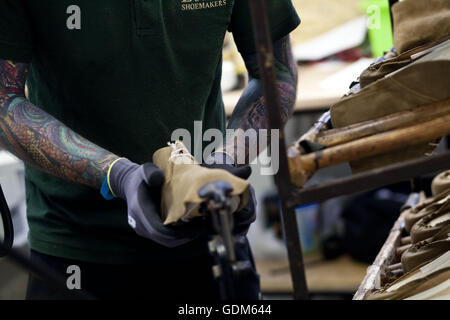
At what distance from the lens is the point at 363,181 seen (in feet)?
→ 2.57

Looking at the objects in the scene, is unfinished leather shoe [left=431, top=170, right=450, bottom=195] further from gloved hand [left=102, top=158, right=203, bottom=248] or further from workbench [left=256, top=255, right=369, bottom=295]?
workbench [left=256, top=255, right=369, bottom=295]

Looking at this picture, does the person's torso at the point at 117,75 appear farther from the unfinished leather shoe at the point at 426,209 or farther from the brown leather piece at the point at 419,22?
the unfinished leather shoe at the point at 426,209

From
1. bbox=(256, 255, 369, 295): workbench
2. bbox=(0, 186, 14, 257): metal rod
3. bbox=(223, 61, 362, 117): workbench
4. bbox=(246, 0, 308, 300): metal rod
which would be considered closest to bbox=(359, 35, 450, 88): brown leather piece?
bbox=(246, 0, 308, 300): metal rod

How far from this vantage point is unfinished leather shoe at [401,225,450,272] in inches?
38.2

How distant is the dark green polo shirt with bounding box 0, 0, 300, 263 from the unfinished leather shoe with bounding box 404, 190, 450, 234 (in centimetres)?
48

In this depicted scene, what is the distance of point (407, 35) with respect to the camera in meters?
1.01

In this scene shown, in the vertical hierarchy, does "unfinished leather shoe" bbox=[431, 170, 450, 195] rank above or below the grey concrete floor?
above

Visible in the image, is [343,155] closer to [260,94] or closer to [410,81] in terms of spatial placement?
[410,81]

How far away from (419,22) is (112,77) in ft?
1.94

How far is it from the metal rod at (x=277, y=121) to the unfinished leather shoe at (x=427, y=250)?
282 mm

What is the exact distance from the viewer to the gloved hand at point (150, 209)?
84cm
